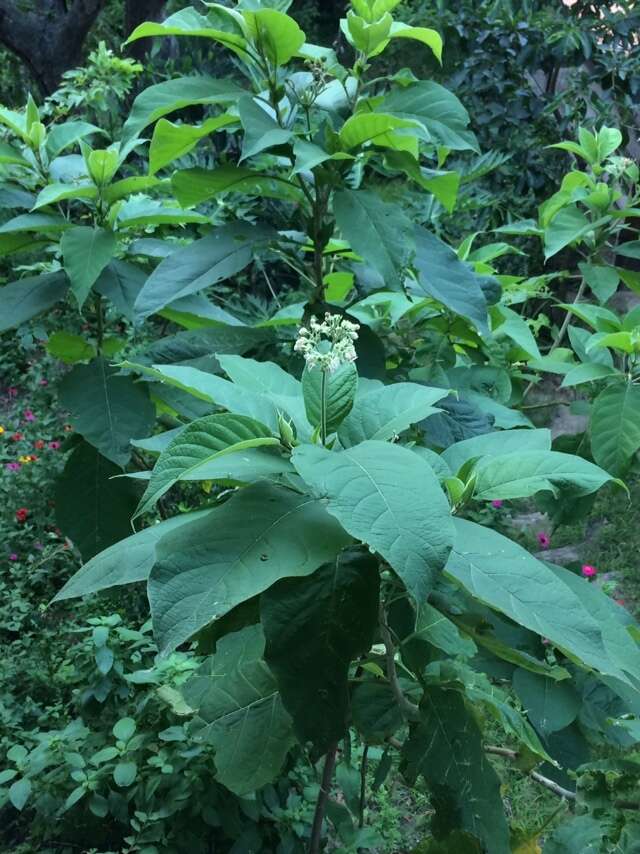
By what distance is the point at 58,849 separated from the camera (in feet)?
7.06

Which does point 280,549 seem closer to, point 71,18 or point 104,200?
point 104,200

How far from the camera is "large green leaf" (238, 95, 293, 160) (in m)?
1.33

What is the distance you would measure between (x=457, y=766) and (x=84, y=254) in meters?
1.07

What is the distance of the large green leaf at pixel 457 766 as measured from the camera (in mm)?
1174

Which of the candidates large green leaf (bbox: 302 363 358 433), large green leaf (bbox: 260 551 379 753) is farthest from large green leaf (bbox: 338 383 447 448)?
large green leaf (bbox: 260 551 379 753)

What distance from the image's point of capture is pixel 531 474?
1.08m

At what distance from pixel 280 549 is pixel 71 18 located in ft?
18.4

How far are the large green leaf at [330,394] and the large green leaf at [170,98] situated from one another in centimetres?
64

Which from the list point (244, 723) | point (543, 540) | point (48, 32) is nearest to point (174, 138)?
point (244, 723)

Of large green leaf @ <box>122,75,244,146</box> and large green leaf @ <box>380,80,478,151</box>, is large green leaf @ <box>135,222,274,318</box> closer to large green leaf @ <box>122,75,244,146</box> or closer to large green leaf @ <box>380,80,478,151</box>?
large green leaf @ <box>122,75,244,146</box>

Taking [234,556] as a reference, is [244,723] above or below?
below

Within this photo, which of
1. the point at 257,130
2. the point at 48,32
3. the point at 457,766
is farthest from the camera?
the point at 48,32

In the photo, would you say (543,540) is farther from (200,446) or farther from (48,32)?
(48,32)

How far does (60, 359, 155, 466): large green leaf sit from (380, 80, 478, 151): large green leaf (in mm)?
699
